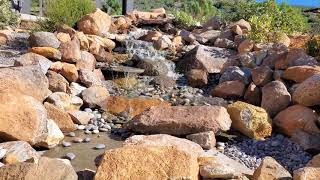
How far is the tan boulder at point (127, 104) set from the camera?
7.17 metres

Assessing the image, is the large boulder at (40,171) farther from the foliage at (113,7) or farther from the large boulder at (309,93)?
the foliage at (113,7)

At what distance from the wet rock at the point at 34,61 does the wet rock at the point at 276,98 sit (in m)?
3.57

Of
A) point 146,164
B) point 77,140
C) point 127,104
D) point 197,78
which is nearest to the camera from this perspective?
point 146,164

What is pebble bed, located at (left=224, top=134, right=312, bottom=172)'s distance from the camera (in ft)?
18.3

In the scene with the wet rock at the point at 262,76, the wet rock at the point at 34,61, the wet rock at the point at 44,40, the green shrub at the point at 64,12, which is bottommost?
the wet rock at the point at 262,76

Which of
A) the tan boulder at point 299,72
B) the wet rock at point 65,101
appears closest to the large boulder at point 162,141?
the wet rock at point 65,101

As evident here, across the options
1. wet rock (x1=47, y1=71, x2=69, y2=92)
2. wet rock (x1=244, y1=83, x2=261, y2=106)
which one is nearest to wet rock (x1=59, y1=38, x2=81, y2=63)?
wet rock (x1=47, y1=71, x2=69, y2=92)

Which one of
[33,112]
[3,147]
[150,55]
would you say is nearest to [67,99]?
[33,112]

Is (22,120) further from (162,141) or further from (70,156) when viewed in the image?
(162,141)

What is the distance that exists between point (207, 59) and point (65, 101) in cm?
350

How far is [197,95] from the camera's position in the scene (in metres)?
8.31

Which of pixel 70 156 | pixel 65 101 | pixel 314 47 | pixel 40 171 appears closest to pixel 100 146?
pixel 70 156

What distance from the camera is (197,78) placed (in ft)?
28.9

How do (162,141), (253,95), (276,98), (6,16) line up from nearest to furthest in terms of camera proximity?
(162,141) < (276,98) < (253,95) < (6,16)
